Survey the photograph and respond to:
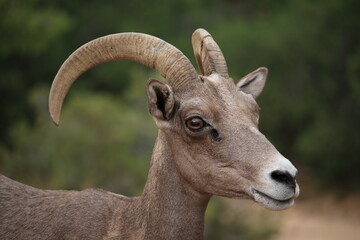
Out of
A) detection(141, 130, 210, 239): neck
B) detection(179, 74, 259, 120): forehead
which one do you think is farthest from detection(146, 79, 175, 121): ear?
detection(141, 130, 210, 239): neck

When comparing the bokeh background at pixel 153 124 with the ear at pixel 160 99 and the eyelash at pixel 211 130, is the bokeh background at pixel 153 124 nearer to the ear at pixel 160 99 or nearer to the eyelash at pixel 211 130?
the ear at pixel 160 99

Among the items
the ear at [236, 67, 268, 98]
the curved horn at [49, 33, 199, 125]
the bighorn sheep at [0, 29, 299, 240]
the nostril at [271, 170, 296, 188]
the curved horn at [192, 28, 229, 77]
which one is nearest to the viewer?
the nostril at [271, 170, 296, 188]

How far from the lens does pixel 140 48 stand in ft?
20.1

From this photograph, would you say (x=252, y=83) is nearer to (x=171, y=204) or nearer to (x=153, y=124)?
(x=171, y=204)

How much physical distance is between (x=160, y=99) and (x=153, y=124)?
45.6 feet

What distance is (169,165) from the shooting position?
6.04m

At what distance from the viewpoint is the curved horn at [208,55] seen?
21.4 feet

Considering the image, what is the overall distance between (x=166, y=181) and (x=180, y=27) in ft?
90.0

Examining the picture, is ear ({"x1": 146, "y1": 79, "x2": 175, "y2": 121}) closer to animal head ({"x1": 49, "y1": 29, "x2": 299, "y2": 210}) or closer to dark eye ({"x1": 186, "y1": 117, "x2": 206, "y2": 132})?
animal head ({"x1": 49, "y1": 29, "x2": 299, "y2": 210})

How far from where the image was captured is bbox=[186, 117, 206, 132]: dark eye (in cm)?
577

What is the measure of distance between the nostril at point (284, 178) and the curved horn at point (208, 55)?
4.98 ft

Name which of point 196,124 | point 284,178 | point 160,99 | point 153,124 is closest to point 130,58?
point 160,99

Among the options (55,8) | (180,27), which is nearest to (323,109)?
(180,27)

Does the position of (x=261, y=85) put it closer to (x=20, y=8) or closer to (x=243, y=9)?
(x=20, y=8)
